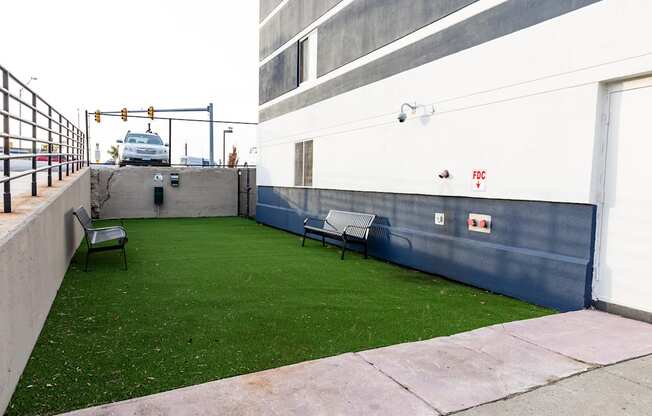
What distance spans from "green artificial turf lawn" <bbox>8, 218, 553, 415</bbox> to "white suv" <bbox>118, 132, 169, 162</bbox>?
12.2 m

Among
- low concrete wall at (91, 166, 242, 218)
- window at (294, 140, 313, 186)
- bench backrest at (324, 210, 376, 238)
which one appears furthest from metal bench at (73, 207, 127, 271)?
low concrete wall at (91, 166, 242, 218)

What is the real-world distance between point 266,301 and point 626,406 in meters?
3.73

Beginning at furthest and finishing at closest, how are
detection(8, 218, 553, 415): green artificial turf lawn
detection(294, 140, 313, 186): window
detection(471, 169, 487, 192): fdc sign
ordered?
detection(294, 140, 313, 186): window < detection(471, 169, 487, 192): fdc sign < detection(8, 218, 553, 415): green artificial turf lawn

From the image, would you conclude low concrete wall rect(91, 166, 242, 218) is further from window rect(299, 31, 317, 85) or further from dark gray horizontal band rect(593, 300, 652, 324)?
dark gray horizontal band rect(593, 300, 652, 324)

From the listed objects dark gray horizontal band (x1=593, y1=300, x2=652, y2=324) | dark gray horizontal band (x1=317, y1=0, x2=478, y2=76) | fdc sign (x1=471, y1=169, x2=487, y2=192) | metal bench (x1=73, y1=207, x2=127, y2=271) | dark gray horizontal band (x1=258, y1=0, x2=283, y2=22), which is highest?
dark gray horizontal band (x1=258, y1=0, x2=283, y2=22)

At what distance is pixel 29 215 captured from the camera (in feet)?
13.0

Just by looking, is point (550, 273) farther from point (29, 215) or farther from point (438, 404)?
point (29, 215)

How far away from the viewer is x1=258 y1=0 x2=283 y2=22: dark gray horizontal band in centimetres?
1422

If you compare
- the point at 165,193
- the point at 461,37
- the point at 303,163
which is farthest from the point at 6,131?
the point at 165,193

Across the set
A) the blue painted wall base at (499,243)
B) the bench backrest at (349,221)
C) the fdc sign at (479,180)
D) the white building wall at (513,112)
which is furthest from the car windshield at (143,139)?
the fdc sign at (479,180)

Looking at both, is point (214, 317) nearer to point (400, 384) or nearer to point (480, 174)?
point (400, 384)

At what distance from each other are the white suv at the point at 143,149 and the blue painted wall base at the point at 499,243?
13.5 m

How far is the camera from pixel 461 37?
22.2 ft

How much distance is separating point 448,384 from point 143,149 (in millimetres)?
19371
